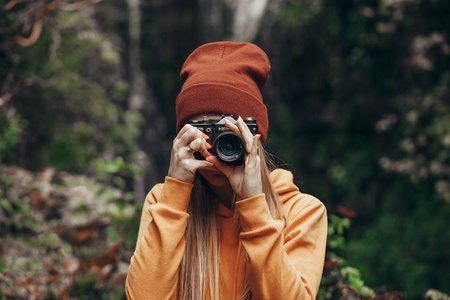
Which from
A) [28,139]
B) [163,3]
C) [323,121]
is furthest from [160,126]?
[28,139]

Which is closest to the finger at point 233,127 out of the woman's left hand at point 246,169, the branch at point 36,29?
the woman's left hand at point 246,169

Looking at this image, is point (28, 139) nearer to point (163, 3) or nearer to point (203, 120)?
point (203, 120)

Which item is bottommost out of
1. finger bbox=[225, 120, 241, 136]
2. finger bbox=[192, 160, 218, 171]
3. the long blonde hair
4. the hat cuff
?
the long blonde hair

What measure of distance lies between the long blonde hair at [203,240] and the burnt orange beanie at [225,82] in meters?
0.16

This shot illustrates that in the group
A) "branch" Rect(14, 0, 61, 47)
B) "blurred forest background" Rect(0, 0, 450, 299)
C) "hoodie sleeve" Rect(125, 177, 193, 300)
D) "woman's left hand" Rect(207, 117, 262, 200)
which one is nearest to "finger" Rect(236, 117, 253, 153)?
"woman's left hand" Rect(207, 117, 262, 200)

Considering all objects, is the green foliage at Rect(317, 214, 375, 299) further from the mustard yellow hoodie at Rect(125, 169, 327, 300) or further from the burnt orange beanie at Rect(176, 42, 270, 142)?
the burnt orange beanie at Rect(176, 42, 270, 142)

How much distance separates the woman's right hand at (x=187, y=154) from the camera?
1.24 meters

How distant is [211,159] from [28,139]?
4.06m

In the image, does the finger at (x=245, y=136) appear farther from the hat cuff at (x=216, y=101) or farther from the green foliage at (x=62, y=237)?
the green foliage at (x=62, y=237)

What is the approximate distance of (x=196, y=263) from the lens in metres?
1.28

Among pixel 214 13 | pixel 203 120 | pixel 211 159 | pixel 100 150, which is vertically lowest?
pixel 100 150

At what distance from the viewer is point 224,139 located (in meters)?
1.23

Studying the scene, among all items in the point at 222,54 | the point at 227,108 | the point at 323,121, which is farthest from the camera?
the point at 323,121

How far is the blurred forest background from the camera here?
9.93ft
